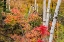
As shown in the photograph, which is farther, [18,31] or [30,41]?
[18,31]

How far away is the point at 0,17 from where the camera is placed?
1800 centimetres

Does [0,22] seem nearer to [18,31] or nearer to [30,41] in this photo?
[18,31]

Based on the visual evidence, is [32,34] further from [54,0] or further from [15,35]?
[54,0]

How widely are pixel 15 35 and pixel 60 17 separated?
778 cm

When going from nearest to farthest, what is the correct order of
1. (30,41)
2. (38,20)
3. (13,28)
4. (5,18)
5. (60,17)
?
(30,41) < (5,18) < (13,28) < (38,20) < (60,17)

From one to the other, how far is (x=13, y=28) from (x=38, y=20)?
9.64 ft

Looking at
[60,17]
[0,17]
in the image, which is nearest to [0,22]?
[0,17]

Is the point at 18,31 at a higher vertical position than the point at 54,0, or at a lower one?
lower

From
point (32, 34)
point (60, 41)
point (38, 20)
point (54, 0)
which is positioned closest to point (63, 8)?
point (54, 0)

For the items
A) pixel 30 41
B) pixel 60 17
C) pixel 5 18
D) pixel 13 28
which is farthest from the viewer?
pixel 60 17

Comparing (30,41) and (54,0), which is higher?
(54,0)

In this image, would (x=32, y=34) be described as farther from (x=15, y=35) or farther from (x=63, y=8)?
(x=63, y=8)

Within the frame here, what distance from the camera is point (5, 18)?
682 inches

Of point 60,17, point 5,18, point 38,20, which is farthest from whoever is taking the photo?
point 60,17
